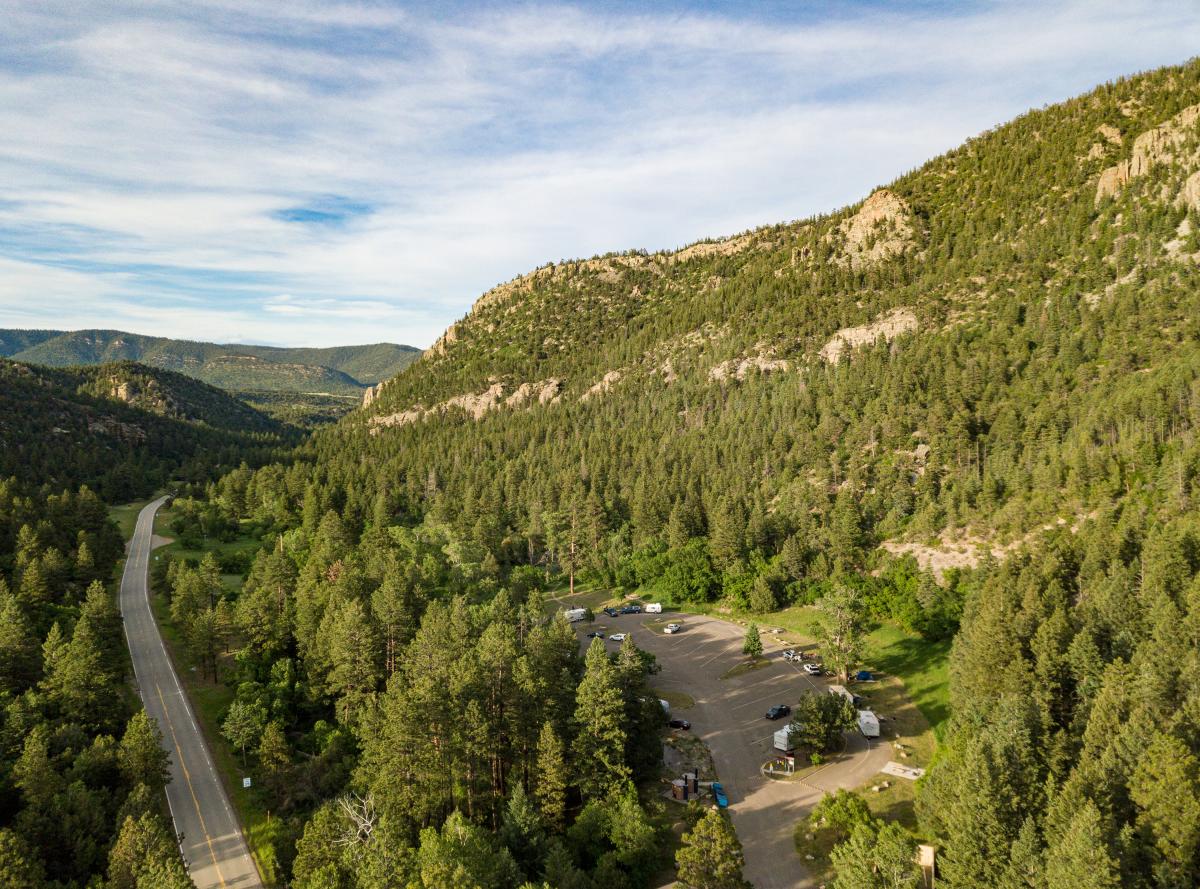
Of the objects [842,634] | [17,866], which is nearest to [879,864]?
[842,634]

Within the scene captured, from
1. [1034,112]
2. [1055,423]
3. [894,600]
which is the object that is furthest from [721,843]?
[1034,112]

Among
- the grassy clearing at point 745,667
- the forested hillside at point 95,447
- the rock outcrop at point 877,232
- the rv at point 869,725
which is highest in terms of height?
the rock outcrop at point 877,232

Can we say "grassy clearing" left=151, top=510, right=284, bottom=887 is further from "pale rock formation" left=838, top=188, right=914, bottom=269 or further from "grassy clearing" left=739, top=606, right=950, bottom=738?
"pale rock formation" left=838, top=188, right=914, bottom=269

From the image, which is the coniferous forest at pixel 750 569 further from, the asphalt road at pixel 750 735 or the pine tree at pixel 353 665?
the asphalt road at pixel 750 735

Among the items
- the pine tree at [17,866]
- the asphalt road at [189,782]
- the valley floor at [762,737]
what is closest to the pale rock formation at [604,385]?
the valley floor at [762,737]

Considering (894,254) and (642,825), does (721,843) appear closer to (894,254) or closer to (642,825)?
(642,825)
